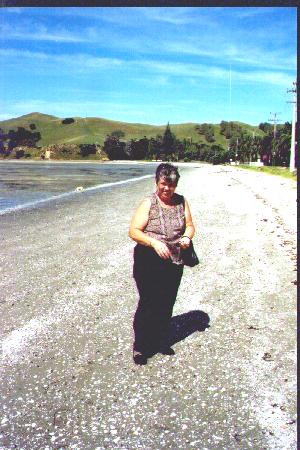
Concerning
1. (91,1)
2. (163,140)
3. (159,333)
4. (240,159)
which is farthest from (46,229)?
(163,140)

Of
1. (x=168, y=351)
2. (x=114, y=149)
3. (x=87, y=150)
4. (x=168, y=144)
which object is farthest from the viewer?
(x=168, y=144)

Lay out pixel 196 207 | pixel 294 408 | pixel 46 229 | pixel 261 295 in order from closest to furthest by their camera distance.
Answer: pixel 294 408 < pixel 261 295 < pixel 46 229 < pixel 196 207

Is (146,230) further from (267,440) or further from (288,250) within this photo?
(288,250)

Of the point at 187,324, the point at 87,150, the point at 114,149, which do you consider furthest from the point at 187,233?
the point at 87,150

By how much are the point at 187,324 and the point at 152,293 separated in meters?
1.37

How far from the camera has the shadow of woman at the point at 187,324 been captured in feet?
17.5

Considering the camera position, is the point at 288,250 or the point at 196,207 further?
the point at 196,207

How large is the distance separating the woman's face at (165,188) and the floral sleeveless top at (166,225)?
7cm

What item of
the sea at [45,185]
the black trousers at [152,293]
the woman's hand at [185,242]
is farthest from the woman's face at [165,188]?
the sea at [45,185]

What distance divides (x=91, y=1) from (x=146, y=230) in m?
2.41

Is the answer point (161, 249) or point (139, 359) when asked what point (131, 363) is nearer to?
point (139, 359)

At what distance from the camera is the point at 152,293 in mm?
4531

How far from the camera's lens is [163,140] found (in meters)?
188

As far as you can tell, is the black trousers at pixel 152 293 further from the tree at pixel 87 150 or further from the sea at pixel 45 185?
the tree at pixel 87 150
